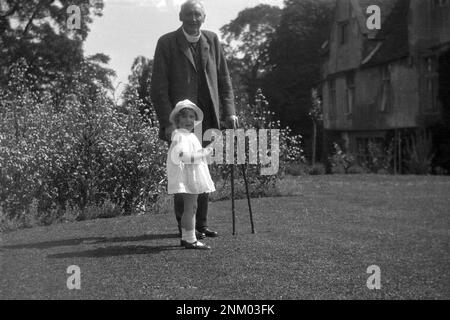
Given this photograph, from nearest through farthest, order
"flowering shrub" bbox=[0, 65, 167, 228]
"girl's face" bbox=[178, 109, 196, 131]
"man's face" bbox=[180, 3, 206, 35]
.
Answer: "girl's face" bbox=[178, 109, 196, 131]
"man's face" bbox=[180, 3, 206, 35]
"flowering shrub" bbox=[0, 65, 167, 228]

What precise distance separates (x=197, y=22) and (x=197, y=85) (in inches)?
24.8

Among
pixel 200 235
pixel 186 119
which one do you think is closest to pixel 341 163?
pixel 200 235

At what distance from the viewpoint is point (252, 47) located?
137ft

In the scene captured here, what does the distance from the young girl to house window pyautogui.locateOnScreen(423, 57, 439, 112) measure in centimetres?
1785

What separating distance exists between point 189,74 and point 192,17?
565mm

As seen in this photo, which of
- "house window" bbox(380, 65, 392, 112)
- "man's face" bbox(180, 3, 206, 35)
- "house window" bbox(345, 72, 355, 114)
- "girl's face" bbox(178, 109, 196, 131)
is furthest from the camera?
"house window" bbox(345, 72, 355, 114)

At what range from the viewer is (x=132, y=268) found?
A: 5.13 meters

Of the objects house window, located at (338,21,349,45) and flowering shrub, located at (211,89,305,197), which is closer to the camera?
flowering shrub, located at (211,89,305,197)

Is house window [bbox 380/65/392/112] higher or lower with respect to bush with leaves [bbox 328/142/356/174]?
higher

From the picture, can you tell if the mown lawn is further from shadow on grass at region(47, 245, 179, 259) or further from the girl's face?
the girl's face

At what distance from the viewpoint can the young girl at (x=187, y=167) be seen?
5852 mm

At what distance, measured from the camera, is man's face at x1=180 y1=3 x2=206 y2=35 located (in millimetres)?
6215

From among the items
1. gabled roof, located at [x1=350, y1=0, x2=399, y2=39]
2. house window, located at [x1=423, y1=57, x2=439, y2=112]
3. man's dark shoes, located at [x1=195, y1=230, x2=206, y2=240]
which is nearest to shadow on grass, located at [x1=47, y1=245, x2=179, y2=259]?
man's dark shoes, located at [x1=195, y1=230, x2=206, y2=240]

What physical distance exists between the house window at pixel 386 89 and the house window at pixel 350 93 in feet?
8.10
